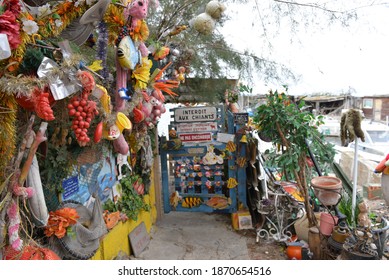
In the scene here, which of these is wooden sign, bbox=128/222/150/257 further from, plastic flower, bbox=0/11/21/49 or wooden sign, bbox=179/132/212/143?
plastic flower, bbox=0/11/21/49

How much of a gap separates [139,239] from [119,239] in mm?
502

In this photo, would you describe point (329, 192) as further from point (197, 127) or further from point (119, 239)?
point (119, 239)

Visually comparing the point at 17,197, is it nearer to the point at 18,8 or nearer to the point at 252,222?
the point at 18,8

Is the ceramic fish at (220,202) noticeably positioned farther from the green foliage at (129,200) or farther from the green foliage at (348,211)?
the green foliage at (348,211)

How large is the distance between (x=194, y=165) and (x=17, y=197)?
311 centimetres

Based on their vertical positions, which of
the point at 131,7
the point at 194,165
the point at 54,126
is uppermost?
the point at 131,7

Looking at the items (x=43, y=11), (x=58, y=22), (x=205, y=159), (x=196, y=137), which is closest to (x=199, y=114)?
(x=196, y=137)

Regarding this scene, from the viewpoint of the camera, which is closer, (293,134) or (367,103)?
(293,134)

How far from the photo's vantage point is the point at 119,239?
3.38m

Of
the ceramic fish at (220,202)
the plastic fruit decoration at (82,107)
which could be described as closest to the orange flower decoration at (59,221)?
the plastic fruit decoration at (82,107)

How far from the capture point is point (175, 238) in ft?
14.1

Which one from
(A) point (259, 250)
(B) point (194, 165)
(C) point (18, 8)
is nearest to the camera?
(C) point (18, 8)

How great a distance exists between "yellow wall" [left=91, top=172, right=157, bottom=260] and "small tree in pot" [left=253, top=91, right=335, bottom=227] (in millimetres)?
1960

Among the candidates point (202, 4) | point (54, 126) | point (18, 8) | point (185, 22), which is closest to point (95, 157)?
point (54, 126)
